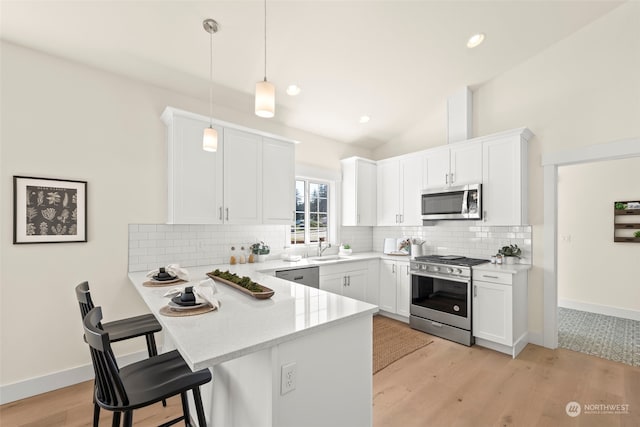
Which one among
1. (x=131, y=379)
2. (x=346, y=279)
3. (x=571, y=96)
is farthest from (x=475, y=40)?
(x=131, y=379)

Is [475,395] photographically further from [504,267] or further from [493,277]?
[504,267]

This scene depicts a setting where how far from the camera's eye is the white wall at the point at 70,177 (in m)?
2.44

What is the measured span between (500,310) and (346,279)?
183cm

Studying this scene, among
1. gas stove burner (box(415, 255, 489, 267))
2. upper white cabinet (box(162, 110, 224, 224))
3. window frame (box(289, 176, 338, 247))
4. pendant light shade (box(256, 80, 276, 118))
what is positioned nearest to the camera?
pendant light shade (box(256, 80, 276, 118))

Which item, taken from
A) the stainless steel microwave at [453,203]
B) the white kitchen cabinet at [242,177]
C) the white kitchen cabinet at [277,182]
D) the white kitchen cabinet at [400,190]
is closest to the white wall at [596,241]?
the stainless steel microwave at [453,203]

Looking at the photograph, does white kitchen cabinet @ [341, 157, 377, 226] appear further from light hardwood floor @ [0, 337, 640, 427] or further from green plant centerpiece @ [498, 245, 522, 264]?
light hardwood floor @ [0, 337, 640, 427]

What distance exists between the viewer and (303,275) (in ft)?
11.8

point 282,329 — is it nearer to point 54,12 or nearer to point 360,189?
point 54,12

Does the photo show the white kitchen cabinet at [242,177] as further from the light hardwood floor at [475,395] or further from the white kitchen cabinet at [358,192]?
the light hardwood floor at [475,395]

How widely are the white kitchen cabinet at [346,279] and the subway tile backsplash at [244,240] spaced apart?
0.69 m

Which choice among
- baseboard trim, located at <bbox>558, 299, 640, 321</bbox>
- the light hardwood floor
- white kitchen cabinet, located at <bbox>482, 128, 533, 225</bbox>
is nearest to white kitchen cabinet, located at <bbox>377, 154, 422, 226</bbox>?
white kitchen cabinet, located at <bbox>482, 128, 533, 225</bbox>

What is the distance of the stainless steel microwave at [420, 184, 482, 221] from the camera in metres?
3.70

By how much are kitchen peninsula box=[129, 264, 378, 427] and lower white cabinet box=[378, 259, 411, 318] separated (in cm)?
260

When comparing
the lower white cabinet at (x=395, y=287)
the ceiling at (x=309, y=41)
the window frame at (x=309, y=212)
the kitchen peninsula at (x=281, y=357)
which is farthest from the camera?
the window frame at (x=309, y=212)
